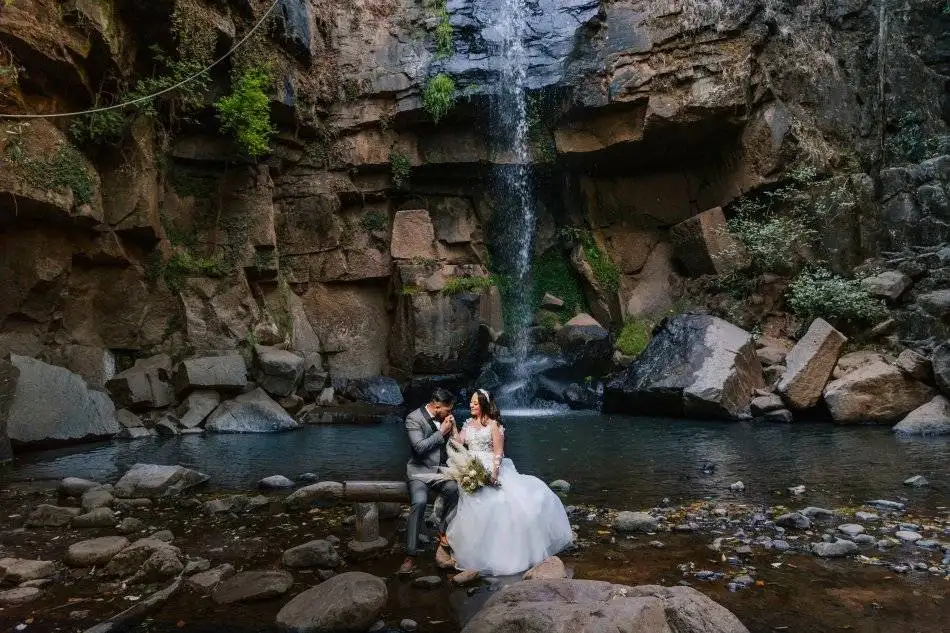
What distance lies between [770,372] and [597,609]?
465 inches

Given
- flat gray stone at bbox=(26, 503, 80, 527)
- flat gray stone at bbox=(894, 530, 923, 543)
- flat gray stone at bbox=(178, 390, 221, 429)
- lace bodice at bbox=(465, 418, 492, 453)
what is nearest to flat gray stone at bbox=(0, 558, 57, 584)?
flat gray stone at bbox=(26, 503, 80, 527)

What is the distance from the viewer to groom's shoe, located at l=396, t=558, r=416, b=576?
4.54m

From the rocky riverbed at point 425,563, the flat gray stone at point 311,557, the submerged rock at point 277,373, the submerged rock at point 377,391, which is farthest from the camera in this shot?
the submerged rock at point 377,391

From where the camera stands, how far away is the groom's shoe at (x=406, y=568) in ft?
14.9

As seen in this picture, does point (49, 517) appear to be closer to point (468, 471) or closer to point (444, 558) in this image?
point (444, 558)

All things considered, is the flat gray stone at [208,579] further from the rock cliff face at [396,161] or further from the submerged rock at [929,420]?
the submerged rock at [929,420]

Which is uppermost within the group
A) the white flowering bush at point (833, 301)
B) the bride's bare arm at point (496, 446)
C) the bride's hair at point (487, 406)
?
the white flowering bush at point (833, 301)

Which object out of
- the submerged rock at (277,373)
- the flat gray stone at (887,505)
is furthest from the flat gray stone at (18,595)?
the submerged rock at (277,373)

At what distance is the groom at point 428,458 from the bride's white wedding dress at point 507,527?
289 mm

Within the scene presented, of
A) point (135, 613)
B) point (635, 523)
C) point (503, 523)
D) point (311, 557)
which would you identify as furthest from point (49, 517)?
point (635, 523)

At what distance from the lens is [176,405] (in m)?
13.8

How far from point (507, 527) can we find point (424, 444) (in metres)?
1.12

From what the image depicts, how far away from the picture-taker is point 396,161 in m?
18.4

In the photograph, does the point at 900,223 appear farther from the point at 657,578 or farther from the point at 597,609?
the point at 597,609
